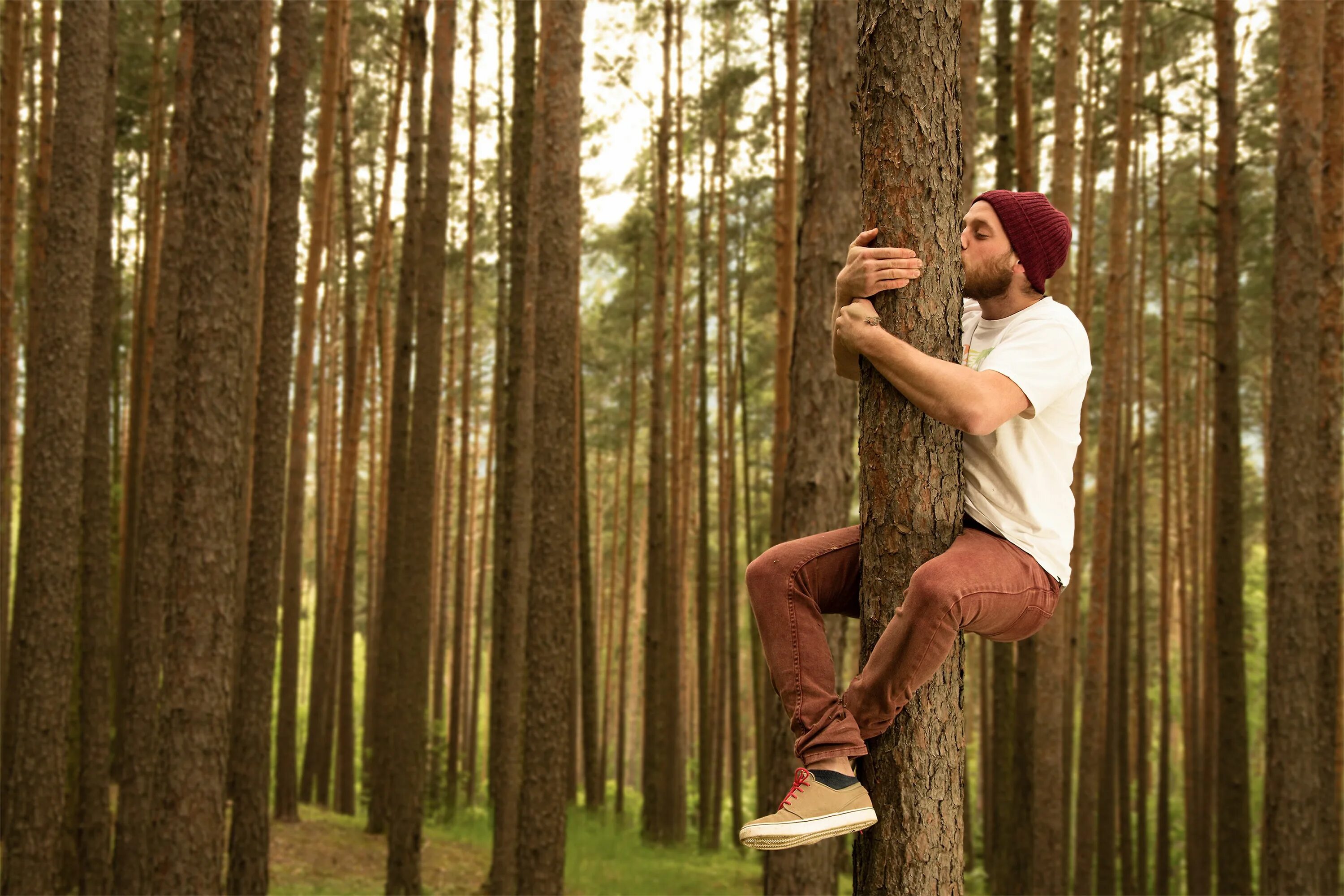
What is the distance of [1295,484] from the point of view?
8289mm

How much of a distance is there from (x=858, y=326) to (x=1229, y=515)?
10628 millimetres

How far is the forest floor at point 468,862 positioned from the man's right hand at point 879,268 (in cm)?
A: 995

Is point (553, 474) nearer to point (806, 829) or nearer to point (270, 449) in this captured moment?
point (270, 449)

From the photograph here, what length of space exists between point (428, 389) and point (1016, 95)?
7269 millimetres

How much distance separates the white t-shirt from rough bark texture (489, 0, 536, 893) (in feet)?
25.5

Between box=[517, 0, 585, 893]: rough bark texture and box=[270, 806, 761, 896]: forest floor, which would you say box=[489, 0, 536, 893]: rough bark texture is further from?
box=[270, 806, 761, 896]: forest floor

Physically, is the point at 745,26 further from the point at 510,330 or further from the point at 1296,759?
the point at 1296,759

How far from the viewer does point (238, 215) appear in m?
5.93

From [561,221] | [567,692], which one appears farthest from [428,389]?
[567,692]

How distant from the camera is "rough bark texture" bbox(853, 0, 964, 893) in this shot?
2.43 meters

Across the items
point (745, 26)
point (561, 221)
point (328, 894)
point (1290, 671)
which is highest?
point (745, 26)

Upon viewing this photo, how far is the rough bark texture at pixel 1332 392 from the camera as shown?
8844 mm

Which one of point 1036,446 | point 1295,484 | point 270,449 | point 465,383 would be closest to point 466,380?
point 465,383

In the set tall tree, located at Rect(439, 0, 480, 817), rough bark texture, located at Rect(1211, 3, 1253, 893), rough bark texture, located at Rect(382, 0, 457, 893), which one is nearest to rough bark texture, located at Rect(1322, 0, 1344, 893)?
rough bark texture, located at Rect(1211, 3, 1253, 893)
